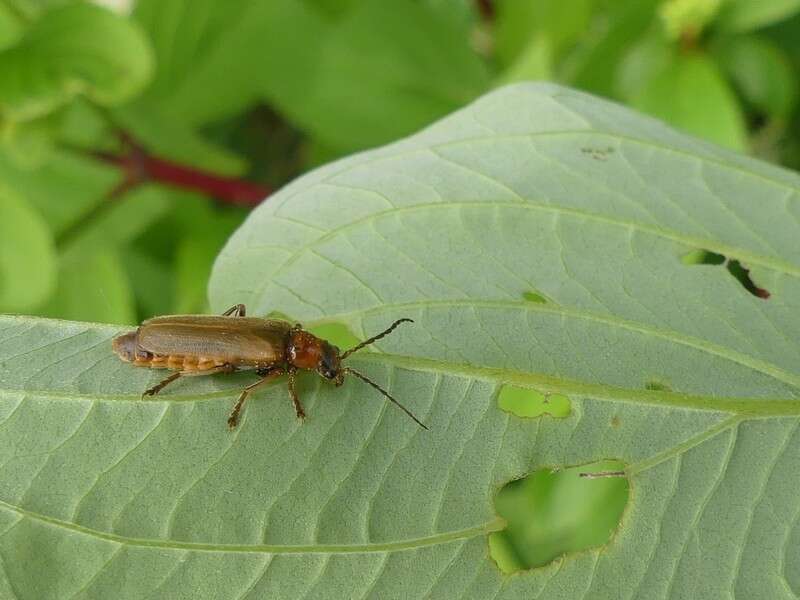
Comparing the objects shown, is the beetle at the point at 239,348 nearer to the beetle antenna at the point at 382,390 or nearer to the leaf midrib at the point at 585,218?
the beetle antenna at the point at 382,390

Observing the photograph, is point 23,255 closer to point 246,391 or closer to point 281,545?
point 246,391

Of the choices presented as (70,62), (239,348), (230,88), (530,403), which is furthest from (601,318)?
(230,88)

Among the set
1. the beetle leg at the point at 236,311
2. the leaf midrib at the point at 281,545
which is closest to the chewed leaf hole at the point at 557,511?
the leaf midrib at the point at 281,545

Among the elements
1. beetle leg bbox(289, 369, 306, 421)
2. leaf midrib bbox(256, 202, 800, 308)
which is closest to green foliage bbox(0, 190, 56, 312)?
leaf midrib bbox(256, 202, 800, 308)

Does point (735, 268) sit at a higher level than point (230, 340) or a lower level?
higher

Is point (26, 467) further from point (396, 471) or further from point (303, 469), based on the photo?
point (396, 471)

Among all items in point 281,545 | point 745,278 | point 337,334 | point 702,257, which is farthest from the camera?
point 702,257
